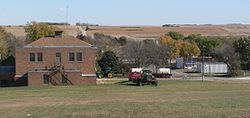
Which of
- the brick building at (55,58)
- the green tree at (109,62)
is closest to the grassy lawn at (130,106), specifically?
the brick building at (55,58)

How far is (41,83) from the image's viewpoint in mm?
79062

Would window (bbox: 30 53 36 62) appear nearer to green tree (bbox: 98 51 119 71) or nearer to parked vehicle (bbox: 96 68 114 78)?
parked vehicle (bbox: 96 68 114 78)

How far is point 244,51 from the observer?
438 ft

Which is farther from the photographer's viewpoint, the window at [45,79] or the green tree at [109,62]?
the green tree at [109,62]

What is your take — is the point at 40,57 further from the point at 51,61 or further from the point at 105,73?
the point at 105,73

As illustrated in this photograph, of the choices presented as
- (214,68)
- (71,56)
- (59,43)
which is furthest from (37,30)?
(71,56)

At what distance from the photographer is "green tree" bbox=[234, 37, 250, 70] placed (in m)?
129

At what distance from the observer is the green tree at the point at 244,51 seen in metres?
129

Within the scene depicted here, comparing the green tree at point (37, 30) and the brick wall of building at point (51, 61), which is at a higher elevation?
the green tree at point (37, 30)

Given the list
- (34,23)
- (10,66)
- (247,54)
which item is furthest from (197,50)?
(10,66)

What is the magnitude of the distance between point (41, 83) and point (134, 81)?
13.4 metres

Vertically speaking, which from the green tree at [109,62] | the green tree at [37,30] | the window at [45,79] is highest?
the green tree at [37,30]

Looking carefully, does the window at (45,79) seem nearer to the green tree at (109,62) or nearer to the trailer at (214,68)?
the green tree at (109,62)

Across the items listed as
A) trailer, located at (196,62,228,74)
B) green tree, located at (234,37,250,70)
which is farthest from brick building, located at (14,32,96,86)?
green tree, located at (234,37,250,70)
